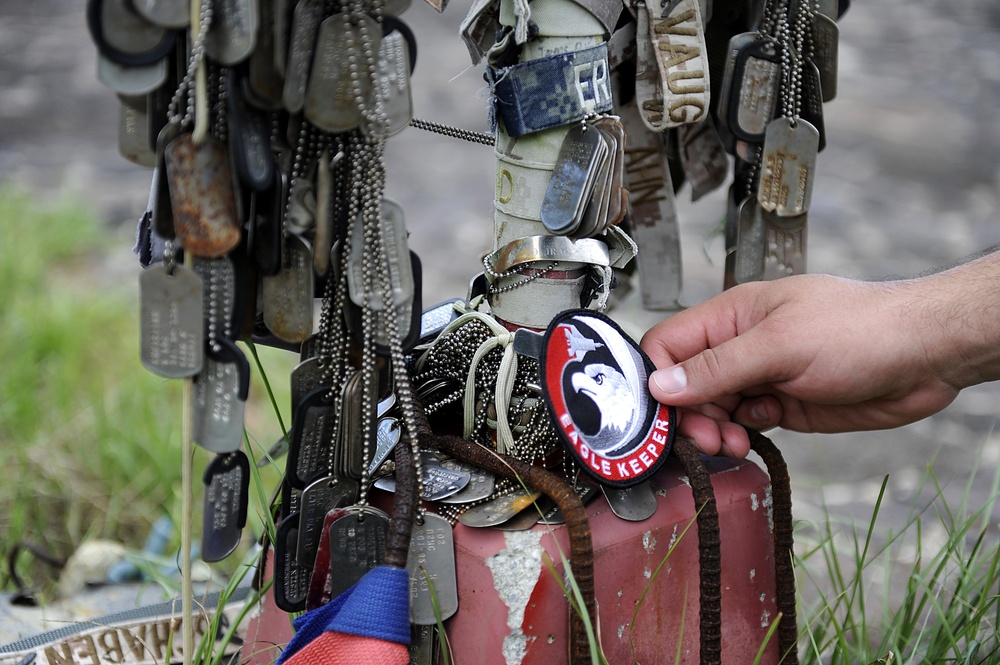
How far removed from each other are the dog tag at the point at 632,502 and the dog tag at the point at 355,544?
0.73ft

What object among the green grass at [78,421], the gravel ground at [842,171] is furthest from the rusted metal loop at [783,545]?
the gravel ground at [842,171]

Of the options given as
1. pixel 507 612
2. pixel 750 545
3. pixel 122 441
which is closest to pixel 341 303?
pixel 507 612

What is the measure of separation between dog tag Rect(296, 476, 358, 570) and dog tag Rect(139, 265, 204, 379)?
182 mm

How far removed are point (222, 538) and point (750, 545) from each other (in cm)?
55

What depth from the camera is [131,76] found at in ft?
2.49

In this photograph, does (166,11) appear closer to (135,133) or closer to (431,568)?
(135,133)

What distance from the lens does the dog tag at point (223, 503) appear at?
0.85m

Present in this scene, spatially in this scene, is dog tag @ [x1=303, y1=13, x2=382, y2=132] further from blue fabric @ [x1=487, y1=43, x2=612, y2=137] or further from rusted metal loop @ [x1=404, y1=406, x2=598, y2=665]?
rusted metal loop @ [x1=404, y1=406, x2=598, y2=665]

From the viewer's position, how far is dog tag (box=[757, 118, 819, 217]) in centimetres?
116

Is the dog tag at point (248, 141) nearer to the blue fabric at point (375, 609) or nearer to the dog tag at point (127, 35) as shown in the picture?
the dog tag at point (127, 35)

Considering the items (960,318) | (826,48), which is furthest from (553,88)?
(960,318)

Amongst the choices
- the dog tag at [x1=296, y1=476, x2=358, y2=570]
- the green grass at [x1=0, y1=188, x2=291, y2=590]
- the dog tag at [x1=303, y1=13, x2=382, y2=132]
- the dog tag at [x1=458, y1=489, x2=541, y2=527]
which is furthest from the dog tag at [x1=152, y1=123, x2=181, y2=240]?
the green grass at [x1=0, y1=188, x2=291, y2=590]

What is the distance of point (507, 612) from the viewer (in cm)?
91

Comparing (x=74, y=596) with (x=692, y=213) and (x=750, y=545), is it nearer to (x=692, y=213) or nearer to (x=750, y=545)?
(x=750, y=545)
